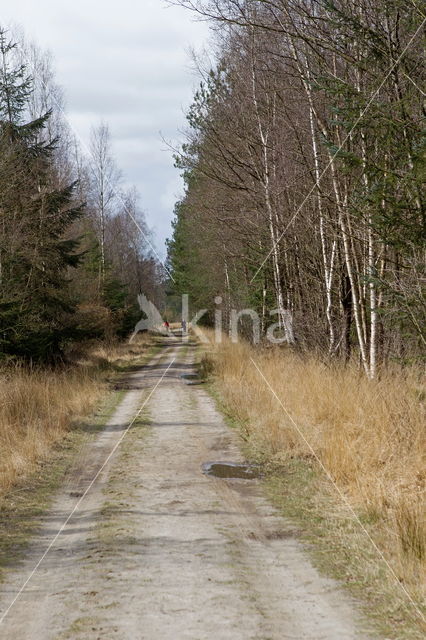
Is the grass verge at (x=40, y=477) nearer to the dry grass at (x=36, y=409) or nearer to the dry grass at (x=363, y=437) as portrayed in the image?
the dry grass at (x=36, y=409)

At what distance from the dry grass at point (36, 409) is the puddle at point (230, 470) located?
2.29 m

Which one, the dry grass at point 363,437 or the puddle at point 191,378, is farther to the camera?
the puddle at point 191,378

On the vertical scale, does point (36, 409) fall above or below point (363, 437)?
below

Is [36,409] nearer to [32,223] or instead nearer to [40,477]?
[40,477]

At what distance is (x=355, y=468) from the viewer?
25.0 feet

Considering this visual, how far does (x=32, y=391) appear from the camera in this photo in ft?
47.5

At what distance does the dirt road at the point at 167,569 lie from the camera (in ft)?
14.2

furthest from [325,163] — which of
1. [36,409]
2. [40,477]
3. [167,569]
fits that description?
[167,569]

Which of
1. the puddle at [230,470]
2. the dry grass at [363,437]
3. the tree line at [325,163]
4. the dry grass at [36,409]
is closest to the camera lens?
the dry grass at [363,437]

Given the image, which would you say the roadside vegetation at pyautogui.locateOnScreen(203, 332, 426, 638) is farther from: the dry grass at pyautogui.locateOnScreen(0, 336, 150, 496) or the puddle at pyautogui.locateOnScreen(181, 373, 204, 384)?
the puddle at pyautogui.locateOnScreen(181, 373, 204, 384)

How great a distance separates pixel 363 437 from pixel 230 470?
1.86 m

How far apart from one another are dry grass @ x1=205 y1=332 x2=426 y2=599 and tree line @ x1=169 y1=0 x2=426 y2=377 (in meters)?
0.66

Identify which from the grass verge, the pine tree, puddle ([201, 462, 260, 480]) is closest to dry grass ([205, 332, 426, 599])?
puddle ([201, 462, 260, 480])

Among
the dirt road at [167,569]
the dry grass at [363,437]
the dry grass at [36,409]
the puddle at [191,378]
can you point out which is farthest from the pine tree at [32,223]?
the dirt road at [167,569]
